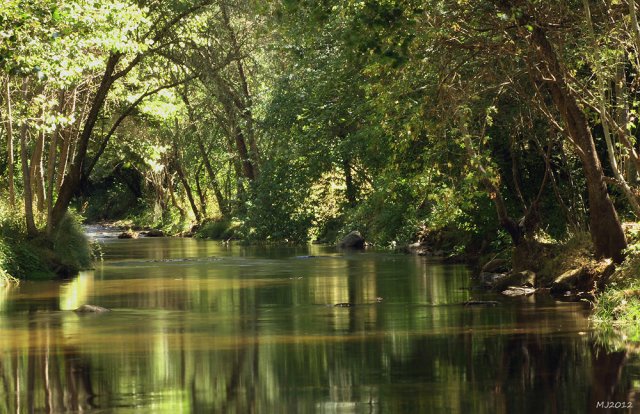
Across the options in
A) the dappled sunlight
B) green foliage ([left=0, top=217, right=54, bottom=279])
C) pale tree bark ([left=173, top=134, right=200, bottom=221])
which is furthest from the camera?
pale tree bark ([left=173, top=134, right=200, bottom=221])

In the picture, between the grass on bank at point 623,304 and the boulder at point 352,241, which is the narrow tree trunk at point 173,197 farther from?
the grass on bank at point 623,304

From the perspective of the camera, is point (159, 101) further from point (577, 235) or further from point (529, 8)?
point (529, 8)

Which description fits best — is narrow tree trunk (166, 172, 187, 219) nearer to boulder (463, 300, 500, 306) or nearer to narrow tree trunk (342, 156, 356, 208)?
narrow tree trunk (342, 156, 356, 208)

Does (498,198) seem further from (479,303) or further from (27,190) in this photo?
(27,190)

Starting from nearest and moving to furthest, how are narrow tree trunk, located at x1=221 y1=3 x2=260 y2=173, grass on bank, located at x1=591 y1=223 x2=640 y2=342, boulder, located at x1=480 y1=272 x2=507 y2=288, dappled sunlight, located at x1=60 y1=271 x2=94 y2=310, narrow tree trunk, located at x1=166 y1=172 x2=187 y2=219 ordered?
grass on bank, located at x1=591 y1=223 x2=640 y2=342 < dappled sunlight, located at x1=60 y1=271 x2=94 y2=310 < boulder, located at x1=480 y1=272 x2=507 y2=288 < narrow tree trunk, located at x1=221 y1=3 x2=260 y2=173 < narrow tree trunk, located at x1=166 y1=172 x2=187 y2=219

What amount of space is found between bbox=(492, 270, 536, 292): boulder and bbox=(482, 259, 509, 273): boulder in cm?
256

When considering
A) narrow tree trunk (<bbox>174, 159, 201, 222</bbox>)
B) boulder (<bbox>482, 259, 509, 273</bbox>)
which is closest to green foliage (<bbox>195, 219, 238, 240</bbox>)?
narrow tree trunk (<bbox>174, 159, 201, 222</bbox>)

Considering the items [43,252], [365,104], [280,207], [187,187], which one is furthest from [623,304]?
[187,187]

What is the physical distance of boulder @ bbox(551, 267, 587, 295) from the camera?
77.0 feet

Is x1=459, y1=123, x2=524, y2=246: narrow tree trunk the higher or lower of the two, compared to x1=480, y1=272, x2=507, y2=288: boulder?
higher

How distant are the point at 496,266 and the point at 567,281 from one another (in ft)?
15.7

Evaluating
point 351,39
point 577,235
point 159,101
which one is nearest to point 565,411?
point 351,39

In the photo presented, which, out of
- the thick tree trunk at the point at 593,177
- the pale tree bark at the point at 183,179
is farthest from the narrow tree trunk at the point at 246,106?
the thick tree trunk at the point at 593,177

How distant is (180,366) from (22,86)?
2029 cm
